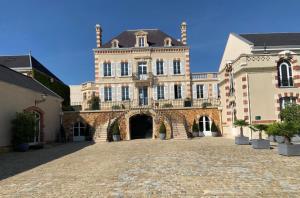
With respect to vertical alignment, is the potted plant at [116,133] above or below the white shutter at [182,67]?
below

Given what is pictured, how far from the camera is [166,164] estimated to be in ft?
27.5

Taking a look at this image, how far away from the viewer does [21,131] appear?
14070mm

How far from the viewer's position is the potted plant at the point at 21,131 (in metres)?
14.1

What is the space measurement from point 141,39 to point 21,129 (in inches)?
650

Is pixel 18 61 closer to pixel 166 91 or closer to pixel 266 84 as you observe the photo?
pixel 166 91

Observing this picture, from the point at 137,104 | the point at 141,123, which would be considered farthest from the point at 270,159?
the point at 137,104

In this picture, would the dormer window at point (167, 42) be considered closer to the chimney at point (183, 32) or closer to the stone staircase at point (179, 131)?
the chimney at point (183, 32)

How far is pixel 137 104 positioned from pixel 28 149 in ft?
40.9

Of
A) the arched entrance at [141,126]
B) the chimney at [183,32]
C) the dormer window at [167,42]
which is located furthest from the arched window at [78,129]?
the chimney at [183,32]

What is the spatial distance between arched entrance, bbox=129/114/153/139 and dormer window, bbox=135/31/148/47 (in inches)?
303

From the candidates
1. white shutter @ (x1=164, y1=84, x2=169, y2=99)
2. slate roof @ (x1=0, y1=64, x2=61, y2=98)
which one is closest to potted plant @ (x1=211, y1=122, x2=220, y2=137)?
white shutter @ (x1=164, y1=84, x2=169, y2=99)

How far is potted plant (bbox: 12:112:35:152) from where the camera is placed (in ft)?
46.3

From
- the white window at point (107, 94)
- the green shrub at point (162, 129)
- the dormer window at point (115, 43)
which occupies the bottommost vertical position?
the green shrub at point (162, 129)

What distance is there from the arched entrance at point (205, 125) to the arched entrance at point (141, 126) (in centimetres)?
423
